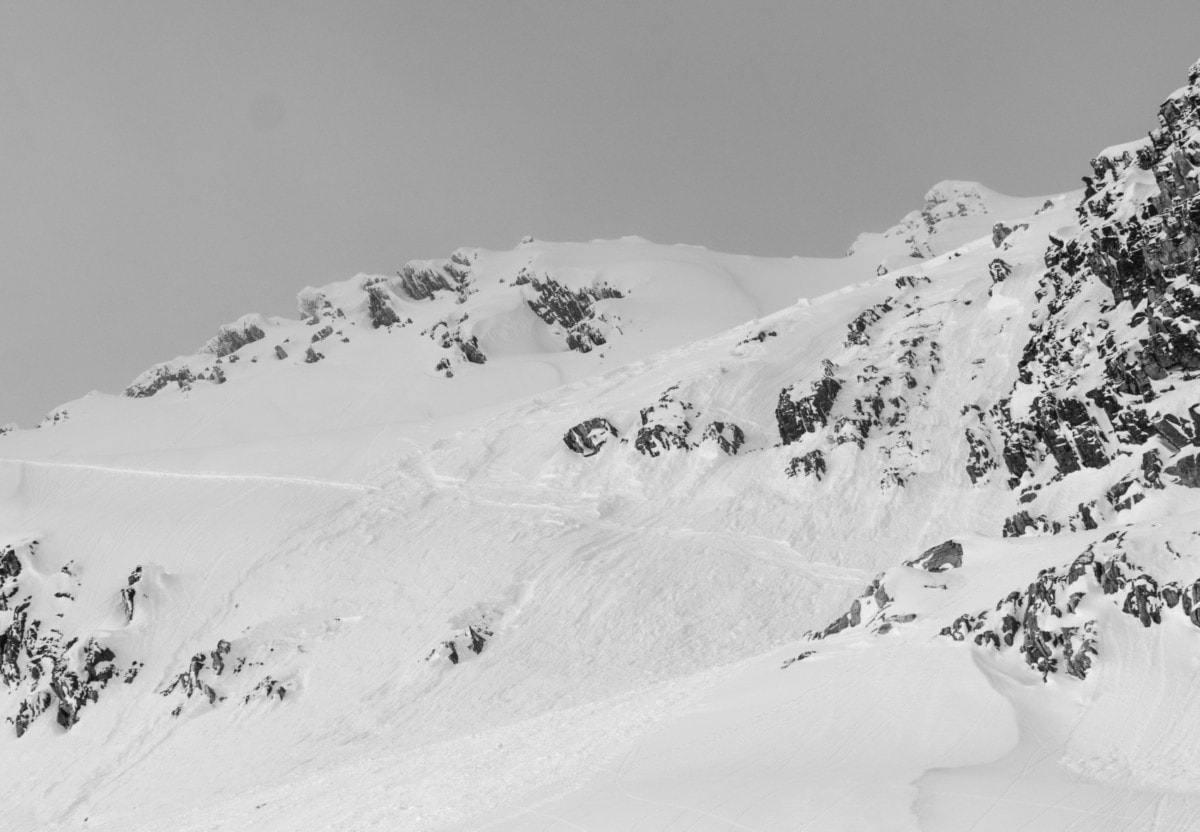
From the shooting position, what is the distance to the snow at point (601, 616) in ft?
52.6

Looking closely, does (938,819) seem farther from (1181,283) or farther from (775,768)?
(1181,283)

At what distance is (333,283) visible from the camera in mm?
156500

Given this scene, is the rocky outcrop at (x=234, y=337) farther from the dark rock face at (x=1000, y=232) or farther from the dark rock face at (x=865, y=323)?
the dark rock face at (x=1000, y=232)

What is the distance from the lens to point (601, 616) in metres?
38.3

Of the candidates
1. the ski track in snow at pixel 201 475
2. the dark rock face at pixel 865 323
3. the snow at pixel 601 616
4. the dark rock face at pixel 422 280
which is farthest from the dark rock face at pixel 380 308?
the dark rock face at pixel 865 323

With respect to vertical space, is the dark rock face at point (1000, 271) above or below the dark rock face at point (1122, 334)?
above

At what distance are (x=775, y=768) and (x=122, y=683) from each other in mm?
40150

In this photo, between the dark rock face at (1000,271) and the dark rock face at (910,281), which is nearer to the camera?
the dark rock face at (1000,271)

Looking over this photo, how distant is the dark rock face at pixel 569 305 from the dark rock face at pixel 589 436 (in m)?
47.0

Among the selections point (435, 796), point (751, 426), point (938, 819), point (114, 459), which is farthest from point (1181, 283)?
point (114, 459)

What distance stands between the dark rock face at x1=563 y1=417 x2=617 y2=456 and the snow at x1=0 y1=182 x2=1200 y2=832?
0.98 meters

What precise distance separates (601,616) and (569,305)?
81.0 meters

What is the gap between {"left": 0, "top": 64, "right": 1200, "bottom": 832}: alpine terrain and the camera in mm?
16703

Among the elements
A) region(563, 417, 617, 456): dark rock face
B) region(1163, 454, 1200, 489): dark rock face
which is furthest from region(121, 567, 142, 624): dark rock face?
region(1163, 454, 1200, 489): dark rock face
